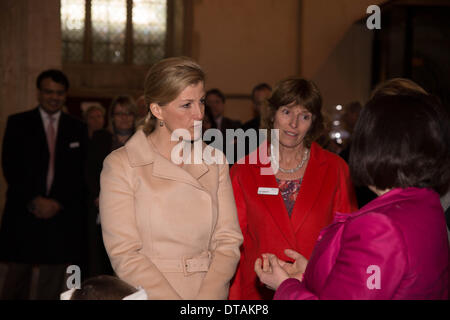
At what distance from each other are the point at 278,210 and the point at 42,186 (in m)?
2.28

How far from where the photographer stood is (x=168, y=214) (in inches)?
89.4

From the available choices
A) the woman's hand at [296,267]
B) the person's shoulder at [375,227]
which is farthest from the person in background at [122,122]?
the person's shoulder at [375,227]

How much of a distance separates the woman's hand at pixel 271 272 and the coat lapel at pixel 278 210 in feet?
3.57

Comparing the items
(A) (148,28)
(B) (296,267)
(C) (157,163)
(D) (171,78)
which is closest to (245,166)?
(C) (157,163)

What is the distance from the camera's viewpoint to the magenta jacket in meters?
1.46

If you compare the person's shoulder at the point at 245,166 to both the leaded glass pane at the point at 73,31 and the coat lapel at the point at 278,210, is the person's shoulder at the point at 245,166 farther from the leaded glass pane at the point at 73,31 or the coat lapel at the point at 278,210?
the leaded glass pane at the point at 73,31

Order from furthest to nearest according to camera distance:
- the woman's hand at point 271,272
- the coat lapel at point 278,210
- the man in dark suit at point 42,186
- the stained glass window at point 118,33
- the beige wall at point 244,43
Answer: the stained glass window at point 118,33 < the beige wall at point 244,43 < the man in dark suit at point 42,186 < the coat lapel at point 278,210 < the woman's hand at point 271,272

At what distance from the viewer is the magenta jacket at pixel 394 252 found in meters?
1.46

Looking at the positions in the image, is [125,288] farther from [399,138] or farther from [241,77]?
[241,77]

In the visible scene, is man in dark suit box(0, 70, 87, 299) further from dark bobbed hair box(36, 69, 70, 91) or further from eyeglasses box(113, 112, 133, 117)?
eyeglasses box(113, 112, 133, 117)

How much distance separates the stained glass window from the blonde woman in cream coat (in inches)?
378

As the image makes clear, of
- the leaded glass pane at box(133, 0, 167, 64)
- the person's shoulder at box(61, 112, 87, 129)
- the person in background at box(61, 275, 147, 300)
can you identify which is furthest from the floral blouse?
the leaded glass pane at box(133, 0, 167, 64)

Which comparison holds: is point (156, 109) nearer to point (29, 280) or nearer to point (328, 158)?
point (328, 158)

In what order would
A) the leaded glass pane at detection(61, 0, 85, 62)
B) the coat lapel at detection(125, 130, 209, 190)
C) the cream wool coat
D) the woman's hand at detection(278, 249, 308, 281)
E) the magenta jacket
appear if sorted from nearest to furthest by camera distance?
1. the magenta jacket
2. the woman's hand at detection(278, 249, 308, 281)
3. the cream wool coat
4. the coat lapel at detection(125, 130, 209, 190)
5. the leaded glass pane at detection(61, 0, 85, 62)
